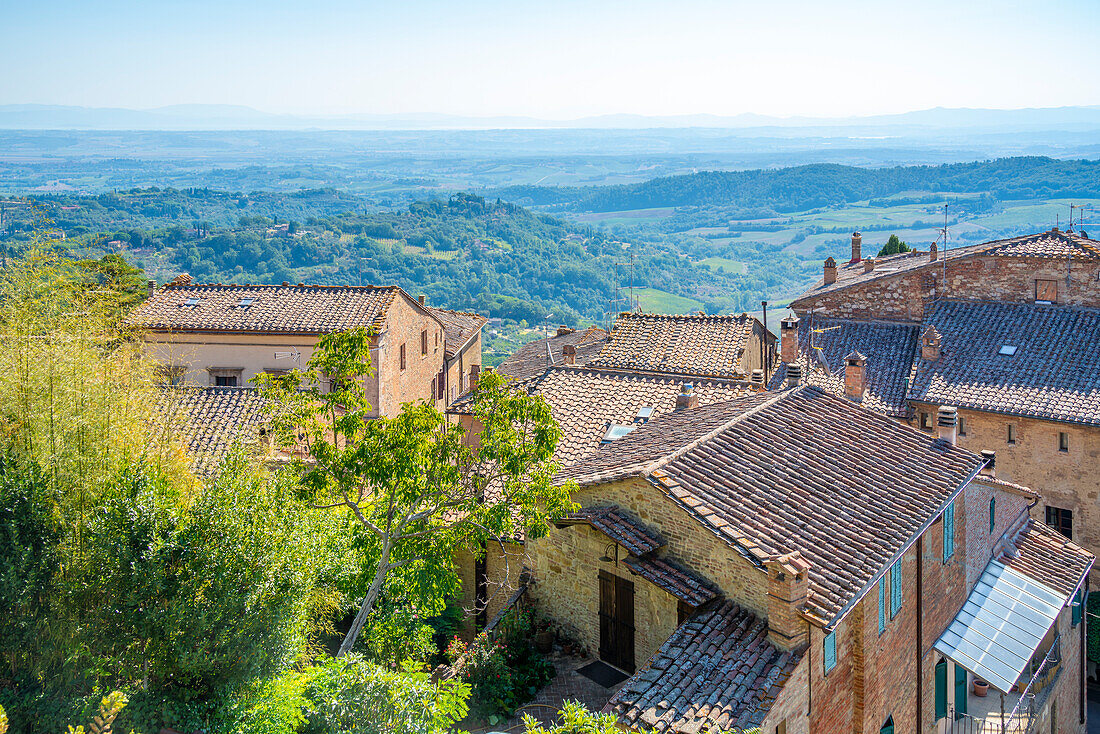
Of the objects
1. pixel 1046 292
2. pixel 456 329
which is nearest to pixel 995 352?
pixel 1046 292

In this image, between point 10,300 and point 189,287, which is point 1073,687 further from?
point 189,287

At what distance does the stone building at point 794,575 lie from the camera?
1110 centimetres

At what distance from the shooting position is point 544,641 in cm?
1426

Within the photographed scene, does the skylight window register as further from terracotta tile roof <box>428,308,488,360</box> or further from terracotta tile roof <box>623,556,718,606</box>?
terracotta tile roof <box>428,308,488,360</box>

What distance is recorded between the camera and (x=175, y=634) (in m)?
9.85

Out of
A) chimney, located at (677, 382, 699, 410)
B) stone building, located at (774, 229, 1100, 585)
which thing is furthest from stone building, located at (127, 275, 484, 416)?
stone building, located at (774, 229, 1100, 585)

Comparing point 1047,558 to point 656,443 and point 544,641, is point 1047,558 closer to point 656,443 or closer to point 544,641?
point 656,443

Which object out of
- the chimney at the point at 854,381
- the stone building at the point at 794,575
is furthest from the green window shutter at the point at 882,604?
the chimney at the point at 854,381

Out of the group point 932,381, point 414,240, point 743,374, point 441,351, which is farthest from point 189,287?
point 414,240

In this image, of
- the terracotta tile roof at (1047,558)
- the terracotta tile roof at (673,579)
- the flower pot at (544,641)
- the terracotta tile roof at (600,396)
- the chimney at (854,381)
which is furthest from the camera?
the chimney at (854,381)

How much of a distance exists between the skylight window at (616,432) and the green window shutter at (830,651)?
808 cm

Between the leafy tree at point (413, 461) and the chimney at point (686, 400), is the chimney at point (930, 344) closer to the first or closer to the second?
the chimney at point (686, 400)

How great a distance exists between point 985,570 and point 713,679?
970 cm

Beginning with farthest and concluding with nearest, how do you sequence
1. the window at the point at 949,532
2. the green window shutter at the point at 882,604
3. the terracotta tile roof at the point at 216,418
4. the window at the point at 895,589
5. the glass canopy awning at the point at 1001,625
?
the terracotta tile roof at the point at 216,418, the window at the point at 949,532, the glass canopy awning at the point at 1001,625, the window at the point at 895,589, the green window shutter at the point at 882,604
